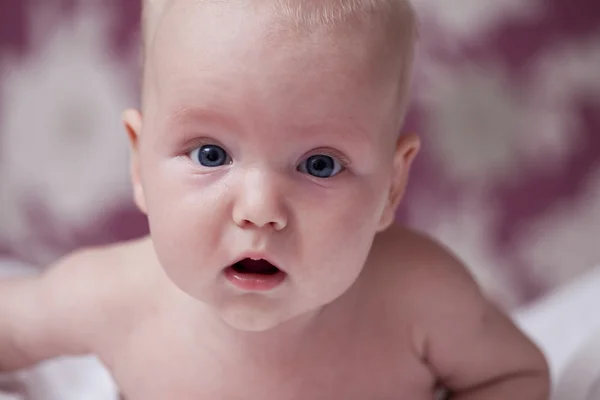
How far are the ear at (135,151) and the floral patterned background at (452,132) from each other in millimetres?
615

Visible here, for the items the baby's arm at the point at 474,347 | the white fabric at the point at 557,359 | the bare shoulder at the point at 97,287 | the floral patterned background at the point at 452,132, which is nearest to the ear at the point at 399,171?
the baby's arm at the point at 474,347

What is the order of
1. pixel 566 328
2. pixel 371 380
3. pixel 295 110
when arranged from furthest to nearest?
1. pixel 566 328
2. pixel 371 380
3. pixel 295 110

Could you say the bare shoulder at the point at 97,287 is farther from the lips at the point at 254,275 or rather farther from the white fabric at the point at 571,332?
the white fabric at the point at 571,332

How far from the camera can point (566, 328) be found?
3.51 feet

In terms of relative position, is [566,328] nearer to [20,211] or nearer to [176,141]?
[176,141]

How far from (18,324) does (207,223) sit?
333 mm

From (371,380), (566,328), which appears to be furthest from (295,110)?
(566,328)

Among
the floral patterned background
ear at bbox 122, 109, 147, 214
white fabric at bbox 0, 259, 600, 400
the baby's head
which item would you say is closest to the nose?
the baby's head

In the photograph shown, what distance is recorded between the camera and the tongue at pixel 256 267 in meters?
0.68

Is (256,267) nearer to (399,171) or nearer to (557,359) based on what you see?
(399,171)

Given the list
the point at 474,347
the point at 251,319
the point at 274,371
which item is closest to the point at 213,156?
the point at 251,319

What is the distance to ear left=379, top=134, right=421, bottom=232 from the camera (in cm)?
75

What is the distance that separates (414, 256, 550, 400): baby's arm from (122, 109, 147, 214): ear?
266mm

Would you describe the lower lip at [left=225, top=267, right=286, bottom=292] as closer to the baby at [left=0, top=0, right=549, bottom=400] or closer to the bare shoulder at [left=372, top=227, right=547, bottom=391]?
the baby at [left=0, top=0, right=549, bottom=400]
